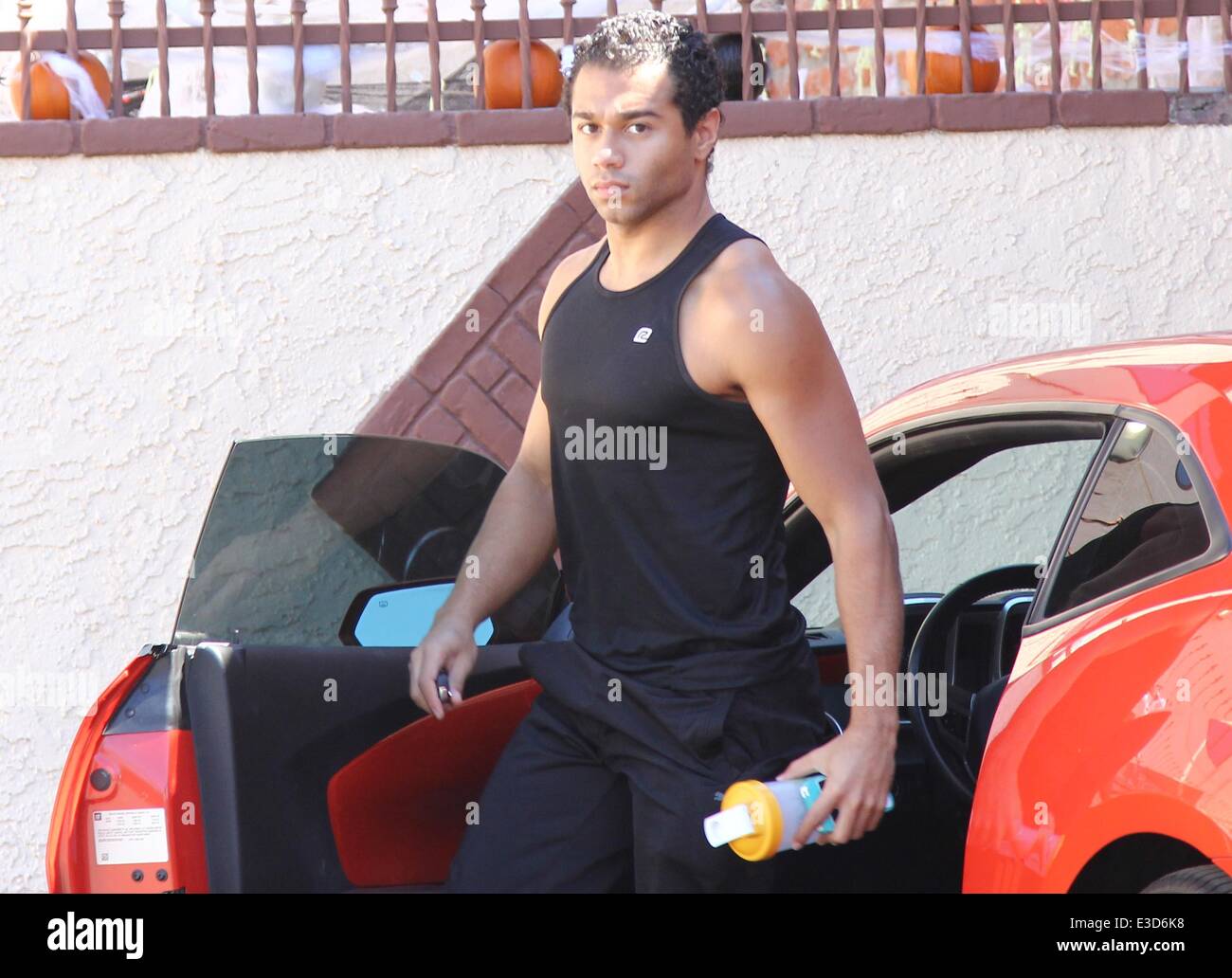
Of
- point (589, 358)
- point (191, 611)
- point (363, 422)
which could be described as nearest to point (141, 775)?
point (191, 611)

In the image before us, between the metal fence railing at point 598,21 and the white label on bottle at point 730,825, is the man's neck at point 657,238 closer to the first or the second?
the white label on bottle at point 730,825

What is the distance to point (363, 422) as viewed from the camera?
561cm

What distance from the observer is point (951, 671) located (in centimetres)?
317

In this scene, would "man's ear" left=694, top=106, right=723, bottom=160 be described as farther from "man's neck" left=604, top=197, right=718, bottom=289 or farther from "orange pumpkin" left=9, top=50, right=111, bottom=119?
"orange pumpkin" left=9, top=50, right=111, bottom=119

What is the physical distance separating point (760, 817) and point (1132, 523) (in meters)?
0.76

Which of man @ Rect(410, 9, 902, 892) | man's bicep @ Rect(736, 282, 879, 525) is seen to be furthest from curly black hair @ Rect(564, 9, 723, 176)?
man's bicep @ Rect(736, 282, 879, 525)

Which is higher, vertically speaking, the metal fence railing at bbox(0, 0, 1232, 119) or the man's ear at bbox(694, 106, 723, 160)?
the metal fence railing at bbox(0, 0, 1232, 119)

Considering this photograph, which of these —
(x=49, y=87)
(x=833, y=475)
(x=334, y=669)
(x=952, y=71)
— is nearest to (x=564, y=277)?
(x=833, y=475)

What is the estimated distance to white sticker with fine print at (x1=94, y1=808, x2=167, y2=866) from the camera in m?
2.35

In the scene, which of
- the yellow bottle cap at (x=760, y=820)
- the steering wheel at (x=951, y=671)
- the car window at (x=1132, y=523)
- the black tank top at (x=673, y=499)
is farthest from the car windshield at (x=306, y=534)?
the car window at (x=1132, y=523)

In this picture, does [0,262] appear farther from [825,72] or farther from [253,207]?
[825,72]

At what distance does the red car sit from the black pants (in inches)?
9.7

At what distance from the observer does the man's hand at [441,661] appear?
2.49 m

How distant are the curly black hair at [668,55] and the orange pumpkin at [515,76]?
325 centimetres
